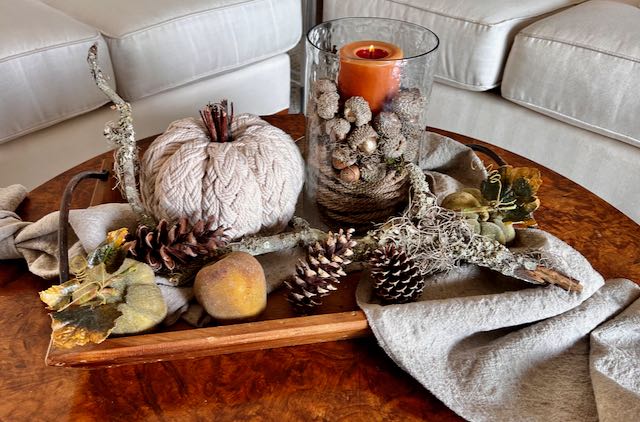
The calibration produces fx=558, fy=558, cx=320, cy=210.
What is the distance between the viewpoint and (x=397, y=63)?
0.67m

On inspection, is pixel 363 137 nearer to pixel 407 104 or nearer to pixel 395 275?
pixel 407 104

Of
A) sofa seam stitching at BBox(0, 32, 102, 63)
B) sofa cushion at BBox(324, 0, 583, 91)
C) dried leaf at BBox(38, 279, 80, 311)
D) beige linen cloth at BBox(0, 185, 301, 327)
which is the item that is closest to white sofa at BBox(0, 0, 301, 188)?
sofa seam stitching at BBox(0, 32, 102, 63)

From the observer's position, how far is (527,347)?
0.55m

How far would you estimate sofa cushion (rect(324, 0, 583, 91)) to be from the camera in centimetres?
126

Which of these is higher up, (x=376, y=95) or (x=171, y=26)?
(x=376, y=95)

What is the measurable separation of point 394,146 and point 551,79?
0.69 m

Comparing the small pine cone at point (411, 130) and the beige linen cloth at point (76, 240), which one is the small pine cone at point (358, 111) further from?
the beige linen cloth at point (76, 240)

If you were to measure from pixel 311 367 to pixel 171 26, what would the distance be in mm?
921

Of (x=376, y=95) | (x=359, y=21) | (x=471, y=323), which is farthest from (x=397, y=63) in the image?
(x=471, y=323)

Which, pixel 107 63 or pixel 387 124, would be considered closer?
pixel 387 124

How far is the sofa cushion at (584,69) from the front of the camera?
113cm

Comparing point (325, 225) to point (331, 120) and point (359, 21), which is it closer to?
point (331, 120)

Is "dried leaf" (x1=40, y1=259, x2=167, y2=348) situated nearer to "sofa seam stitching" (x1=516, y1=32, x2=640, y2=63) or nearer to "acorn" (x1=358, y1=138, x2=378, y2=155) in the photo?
"acorn" (x1=358, y1=138, x2=378, y2=155)

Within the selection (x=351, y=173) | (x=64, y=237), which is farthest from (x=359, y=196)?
(x=64, y=237)
